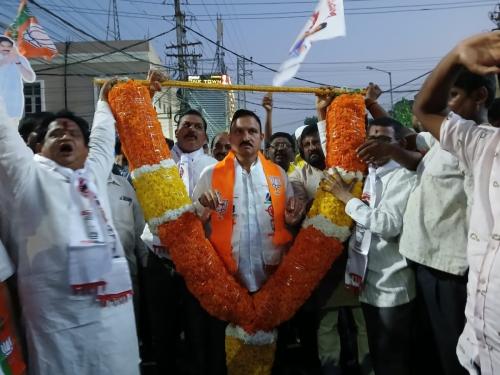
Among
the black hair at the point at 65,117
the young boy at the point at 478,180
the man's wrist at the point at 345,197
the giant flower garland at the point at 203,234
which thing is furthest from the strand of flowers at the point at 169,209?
the young boy at the point at 478,180

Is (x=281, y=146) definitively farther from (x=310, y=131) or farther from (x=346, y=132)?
(x=346, y=132)

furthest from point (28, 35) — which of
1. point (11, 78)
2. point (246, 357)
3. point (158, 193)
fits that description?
point (246, 357)

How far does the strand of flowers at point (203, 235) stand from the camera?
9.71 ft

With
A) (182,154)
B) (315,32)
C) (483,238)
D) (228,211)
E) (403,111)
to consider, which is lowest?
(483,238)

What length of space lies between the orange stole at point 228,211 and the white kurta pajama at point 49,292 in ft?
3.14

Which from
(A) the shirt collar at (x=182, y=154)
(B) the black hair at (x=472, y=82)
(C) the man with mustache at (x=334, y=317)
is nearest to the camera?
(B) the black hair at (x=472, y=82)

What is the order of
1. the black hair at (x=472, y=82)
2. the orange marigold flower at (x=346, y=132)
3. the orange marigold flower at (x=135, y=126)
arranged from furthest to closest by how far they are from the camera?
the orange marigold flower at (x=346, y=132)
the orange marigold flower at (x=135, y=126)
the black hair at (x=472, y=82)

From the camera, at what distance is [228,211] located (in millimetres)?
3133

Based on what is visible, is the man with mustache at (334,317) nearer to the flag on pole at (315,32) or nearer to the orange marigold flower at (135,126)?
the flag on pole at (315,32)

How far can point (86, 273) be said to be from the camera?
2.22 meters

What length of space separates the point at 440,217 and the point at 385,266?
Answer: 0.57 m

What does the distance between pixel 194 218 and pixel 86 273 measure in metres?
0.97

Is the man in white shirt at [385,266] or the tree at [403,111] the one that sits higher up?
→ the tree at [403,111]

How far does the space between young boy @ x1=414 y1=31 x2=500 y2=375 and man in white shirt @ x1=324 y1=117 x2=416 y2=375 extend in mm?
965
